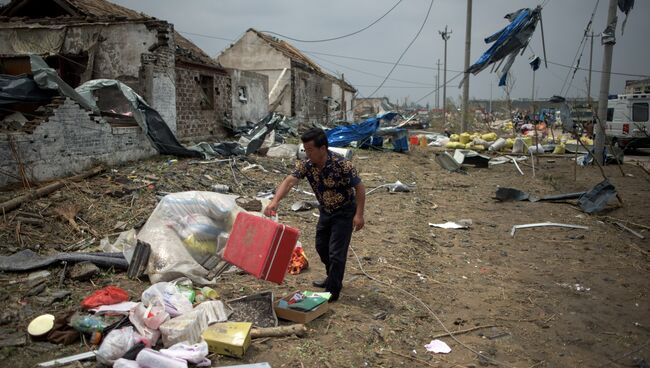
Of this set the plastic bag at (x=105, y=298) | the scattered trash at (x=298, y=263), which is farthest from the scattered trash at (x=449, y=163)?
the plastic bag at (x=105, y=298)

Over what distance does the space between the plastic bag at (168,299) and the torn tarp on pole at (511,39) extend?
10.7 meters

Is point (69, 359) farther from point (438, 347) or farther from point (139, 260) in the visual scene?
point (438, 347)

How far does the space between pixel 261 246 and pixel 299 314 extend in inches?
23.8

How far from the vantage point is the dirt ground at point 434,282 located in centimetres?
301

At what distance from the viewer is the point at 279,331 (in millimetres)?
3061

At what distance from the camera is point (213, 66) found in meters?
14.4

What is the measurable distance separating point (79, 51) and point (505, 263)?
458 inches

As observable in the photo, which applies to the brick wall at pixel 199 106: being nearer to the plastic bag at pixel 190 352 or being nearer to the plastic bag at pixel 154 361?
the plastic bag at pixel 190 352

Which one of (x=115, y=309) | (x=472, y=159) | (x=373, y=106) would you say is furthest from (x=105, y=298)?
(x=373, y=106)

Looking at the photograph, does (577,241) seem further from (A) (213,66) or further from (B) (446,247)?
(A) (213,66)

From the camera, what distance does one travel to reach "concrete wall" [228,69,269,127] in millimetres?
16297

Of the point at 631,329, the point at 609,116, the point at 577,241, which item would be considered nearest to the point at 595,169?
the point at 609,116

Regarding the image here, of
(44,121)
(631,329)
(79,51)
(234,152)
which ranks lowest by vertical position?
(631,329)

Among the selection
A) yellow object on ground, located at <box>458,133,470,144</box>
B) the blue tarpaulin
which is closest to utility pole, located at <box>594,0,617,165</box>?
yellow object on ground, located at <box>458,133,470,144</box>
